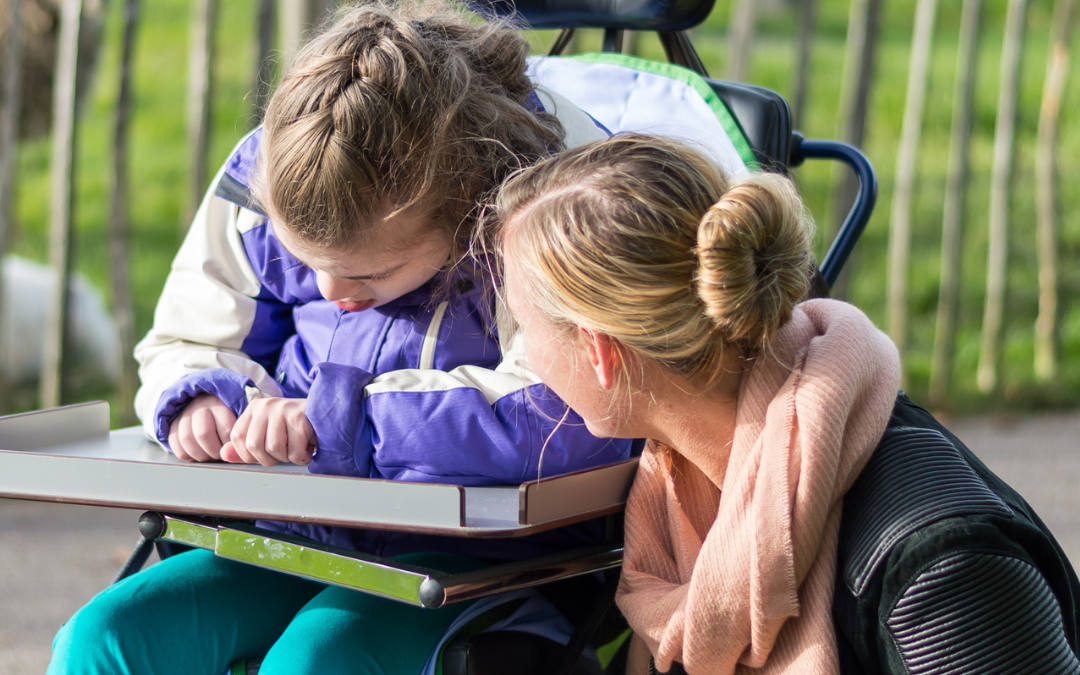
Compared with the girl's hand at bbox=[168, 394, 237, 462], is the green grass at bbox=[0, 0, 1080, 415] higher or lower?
lower

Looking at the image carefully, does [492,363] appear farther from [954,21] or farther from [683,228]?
[954,21]

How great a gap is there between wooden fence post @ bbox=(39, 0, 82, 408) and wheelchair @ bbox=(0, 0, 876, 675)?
1.73 meters

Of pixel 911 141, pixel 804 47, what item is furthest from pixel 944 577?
pixel 911 141

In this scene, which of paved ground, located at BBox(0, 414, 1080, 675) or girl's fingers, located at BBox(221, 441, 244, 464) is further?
paved ground, located at BBox(0, 414, 1080, 675)

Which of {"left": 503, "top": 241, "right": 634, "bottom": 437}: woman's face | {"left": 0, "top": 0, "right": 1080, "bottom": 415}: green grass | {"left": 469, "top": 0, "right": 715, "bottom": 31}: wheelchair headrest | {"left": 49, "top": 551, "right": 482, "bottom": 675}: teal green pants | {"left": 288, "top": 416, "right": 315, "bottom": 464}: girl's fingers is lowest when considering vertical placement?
{"left": 0, "top": 0, "right": 1080, "bottom": 415}: green grass

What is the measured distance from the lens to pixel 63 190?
3061 millimetres

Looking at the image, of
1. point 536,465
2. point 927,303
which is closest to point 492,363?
point 536,465

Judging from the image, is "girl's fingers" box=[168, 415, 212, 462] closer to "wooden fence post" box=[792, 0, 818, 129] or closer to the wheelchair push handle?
the wheelchair push handle

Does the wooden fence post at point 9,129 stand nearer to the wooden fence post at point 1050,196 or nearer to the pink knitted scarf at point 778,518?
the pink knitted scarf at point 778,518

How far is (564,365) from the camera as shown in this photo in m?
1.24

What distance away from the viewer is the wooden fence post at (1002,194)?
4.06 meters

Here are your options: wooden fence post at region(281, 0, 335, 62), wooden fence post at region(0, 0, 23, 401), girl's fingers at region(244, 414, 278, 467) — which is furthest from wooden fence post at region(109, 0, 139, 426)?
girl's fingers at region(244, 414, 278, 467)

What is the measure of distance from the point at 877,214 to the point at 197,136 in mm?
3531

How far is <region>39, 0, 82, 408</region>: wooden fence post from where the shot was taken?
9.74ft
